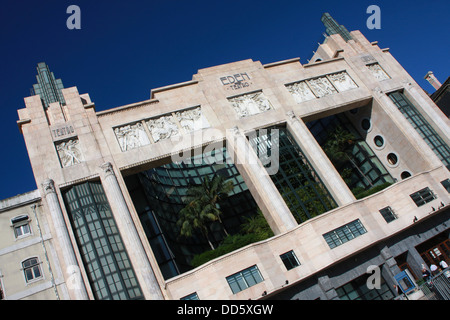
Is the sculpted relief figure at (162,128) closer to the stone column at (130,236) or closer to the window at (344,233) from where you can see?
the stone column at (130,236)

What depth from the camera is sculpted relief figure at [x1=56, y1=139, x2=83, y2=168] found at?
28828mm

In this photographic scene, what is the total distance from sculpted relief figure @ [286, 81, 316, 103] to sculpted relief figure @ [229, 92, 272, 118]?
3.40m

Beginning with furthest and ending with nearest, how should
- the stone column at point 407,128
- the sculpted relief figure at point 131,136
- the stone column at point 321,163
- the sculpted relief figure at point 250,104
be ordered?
the sculpted relief figure at point 250,104 → the stone column at point 407,128 → the sculpted relief figure at point 131,136 → the stone column at point 321,163

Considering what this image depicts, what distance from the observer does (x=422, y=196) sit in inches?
1198

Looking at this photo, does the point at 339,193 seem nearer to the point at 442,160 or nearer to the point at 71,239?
the point at 442,160

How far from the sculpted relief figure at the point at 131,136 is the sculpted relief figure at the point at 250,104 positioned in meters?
9.19

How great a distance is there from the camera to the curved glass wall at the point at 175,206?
35.6m

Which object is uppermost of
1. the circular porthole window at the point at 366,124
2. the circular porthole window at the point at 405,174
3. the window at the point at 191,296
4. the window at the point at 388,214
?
the circular porthole window at the point at 366,124

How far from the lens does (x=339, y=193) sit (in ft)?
99.4

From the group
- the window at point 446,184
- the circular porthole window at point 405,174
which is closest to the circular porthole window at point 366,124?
the circular porthole window at point 405,174

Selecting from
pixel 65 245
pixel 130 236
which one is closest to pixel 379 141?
pixel 130 236

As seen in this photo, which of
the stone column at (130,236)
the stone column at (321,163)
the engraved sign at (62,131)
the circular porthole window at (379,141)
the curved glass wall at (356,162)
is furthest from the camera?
the curved glass wall at (356,162)

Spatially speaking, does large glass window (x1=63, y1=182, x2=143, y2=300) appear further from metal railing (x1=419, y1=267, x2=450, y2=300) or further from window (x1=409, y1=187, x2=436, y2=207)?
window (x1=409, y1=187, x2=436, y2=207)
